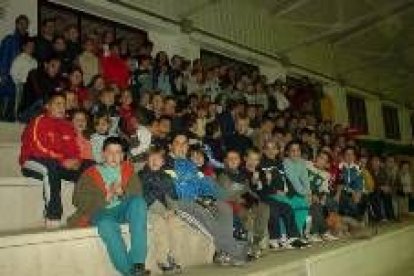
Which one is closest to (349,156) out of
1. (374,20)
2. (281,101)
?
(281,101)

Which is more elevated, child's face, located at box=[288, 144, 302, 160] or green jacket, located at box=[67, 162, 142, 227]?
child's face, located at box=[288, 144, 302, 160]

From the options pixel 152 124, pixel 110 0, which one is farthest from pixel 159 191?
pixel 110 0

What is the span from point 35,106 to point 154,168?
6.05 ft

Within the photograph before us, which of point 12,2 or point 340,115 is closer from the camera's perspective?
point 12,2

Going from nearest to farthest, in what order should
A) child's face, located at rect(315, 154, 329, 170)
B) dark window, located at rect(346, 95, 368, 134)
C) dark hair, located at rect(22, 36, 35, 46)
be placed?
dark hair, located at rect(22, 36, 35, 46) < child's face, located at rect(315, 154, 329, 170) < dark window, located at rect(346, 95, 368, 134)

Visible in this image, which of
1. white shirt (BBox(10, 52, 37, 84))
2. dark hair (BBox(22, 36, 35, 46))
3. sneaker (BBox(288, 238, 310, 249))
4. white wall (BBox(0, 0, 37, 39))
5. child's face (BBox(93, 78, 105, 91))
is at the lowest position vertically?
sneaker (BBox(288, 238, 310, 249))

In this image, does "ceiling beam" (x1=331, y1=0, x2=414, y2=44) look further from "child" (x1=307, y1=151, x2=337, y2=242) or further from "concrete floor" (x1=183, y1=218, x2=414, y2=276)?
"concrete floor" (x1=183, y1=218, x2=414, y2=276)

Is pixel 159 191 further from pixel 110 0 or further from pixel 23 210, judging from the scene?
pixel 110 0

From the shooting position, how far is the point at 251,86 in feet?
28.3

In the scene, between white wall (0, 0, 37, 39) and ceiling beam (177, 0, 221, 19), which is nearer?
white wall (0, 0, 37, 39)

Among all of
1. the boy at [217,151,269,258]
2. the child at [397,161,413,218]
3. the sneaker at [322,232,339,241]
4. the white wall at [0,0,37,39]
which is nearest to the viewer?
the boy at [217,151,269,258]

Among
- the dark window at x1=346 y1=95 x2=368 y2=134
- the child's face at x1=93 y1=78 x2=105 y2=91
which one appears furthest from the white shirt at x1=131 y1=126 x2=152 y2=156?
the dark window at x1=346 y1=95 x2=368 y2=134

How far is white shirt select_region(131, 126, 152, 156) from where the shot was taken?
5277 mm

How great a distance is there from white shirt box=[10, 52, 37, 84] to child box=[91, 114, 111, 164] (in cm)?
114
